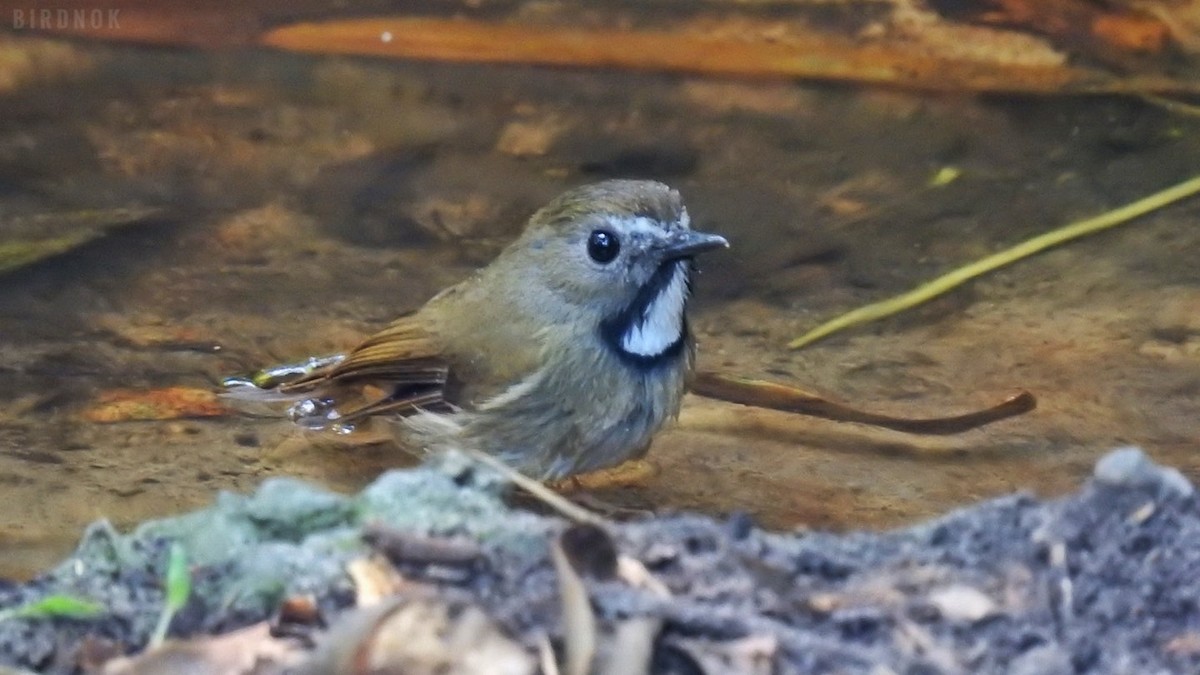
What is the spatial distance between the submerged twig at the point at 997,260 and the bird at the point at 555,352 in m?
0.77

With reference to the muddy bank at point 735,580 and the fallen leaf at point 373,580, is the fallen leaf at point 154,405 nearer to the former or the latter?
the muddy bank at point 735,580

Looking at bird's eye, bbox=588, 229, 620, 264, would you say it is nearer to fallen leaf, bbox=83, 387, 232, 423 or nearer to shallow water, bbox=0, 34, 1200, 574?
shallow water, bbox=0, 34, 1200, 574

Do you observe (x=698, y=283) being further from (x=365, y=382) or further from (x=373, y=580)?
(x=373, y=580)

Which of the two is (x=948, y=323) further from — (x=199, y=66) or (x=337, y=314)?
(x=199, y=66)

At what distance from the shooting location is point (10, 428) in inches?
218

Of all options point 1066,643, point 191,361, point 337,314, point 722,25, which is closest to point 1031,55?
point 722,25

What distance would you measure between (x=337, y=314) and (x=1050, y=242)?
258 centimetres

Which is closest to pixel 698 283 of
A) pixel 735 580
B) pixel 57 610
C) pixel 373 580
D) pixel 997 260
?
pixel 997 260

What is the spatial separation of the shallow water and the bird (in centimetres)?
26

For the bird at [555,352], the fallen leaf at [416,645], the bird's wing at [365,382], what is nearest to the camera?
the fallen leaf at [416,645]

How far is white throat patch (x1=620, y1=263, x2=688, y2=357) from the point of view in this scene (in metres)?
5.44

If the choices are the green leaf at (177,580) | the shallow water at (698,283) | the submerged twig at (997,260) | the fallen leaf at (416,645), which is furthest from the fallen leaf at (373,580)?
the submerged twig at (997,260)

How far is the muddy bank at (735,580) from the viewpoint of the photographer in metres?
3.06

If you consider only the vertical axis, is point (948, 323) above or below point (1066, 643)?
below
